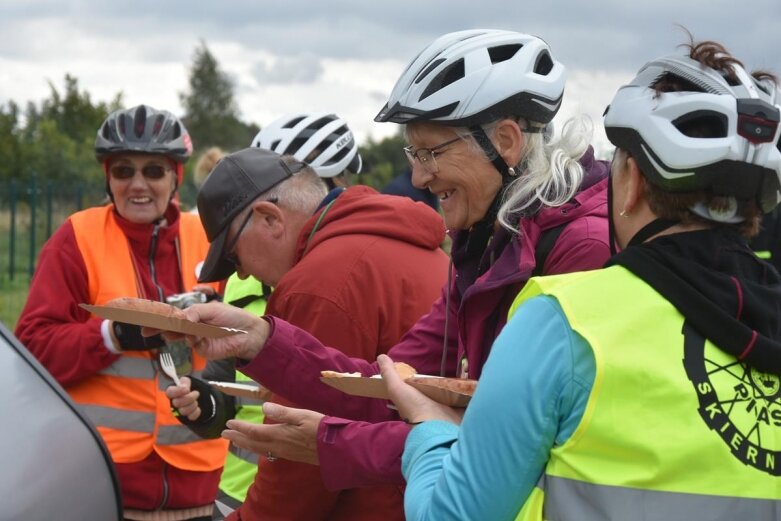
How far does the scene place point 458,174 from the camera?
295 centimetres

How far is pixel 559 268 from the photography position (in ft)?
8.56

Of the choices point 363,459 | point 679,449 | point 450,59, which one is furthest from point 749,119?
point 363,459

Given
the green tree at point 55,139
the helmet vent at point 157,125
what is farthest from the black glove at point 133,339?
the green tree at point 55,139

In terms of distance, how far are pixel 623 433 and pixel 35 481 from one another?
1326mm

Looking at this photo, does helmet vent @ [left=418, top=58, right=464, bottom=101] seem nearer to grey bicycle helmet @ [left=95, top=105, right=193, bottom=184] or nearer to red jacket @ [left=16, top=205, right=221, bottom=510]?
red jacket @ [left=16, top=205, right=221, bottom=510]

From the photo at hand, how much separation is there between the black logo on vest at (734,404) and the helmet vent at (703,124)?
39 cm

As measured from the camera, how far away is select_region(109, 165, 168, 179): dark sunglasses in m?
5.53

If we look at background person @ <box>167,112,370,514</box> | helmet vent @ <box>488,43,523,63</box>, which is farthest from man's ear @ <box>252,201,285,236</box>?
helmet vent @ <box>488,43,523,63</box>

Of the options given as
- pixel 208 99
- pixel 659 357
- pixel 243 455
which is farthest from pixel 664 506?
pixel 208 99

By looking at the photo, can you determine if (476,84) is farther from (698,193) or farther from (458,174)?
(698,193)

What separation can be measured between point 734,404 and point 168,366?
11.3 feet

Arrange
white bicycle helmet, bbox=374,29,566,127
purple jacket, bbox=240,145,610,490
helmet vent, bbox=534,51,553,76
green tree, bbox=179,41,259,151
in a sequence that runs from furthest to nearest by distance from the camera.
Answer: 1. green tree, bbox=179,41,259,151
2. helmet vent, bbox=534,51,553,76
3. white bicycle helmet, bbox=374,29,566,127
4. purple jacket, bbox=240,145,610,490

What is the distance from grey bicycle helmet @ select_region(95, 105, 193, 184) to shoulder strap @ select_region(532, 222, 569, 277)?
3.30m

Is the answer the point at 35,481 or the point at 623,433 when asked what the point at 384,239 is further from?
the point at 623,433
